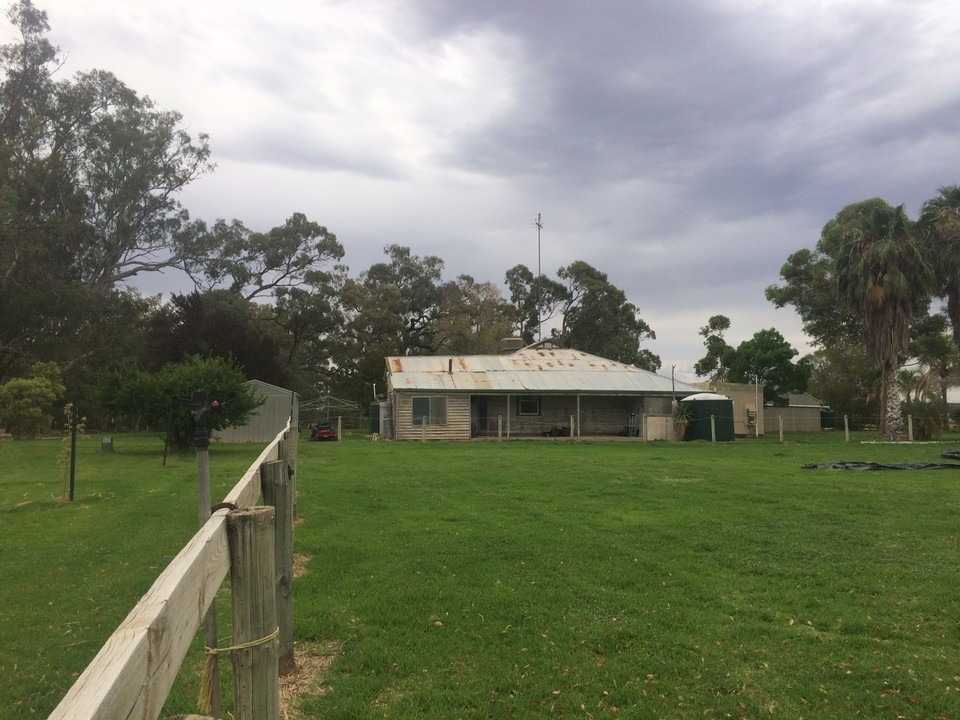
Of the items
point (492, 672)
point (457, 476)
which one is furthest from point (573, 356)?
point (492, 672)

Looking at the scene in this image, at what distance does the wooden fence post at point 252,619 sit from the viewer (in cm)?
239

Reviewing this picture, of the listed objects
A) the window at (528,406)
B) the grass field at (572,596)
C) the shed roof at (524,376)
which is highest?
the shed roof at (524,376)

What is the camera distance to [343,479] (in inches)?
528

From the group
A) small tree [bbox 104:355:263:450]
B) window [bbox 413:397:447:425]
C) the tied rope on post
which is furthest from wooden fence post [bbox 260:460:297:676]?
window [bbox 413:397:447:425]

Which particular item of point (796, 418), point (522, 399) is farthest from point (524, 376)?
point (796, 418)

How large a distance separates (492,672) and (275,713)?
217 centimetres

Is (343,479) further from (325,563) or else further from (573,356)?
(573,356)

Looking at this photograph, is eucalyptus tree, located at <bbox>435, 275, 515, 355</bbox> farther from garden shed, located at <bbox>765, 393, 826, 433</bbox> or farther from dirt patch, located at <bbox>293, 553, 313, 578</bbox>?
dirt patch, located at <bbox>293, 553, 313, 578</bbox>

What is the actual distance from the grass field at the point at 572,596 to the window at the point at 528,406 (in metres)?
20.6

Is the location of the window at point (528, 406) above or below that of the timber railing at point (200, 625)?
above

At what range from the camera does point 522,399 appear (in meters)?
32.7

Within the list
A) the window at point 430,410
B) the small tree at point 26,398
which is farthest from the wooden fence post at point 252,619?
the window at point 430,410

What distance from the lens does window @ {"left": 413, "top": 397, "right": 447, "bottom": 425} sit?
98.3ft

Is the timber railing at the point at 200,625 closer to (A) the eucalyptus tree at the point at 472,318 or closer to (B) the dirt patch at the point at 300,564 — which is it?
(B) the dirt patch at the point at 300,564
